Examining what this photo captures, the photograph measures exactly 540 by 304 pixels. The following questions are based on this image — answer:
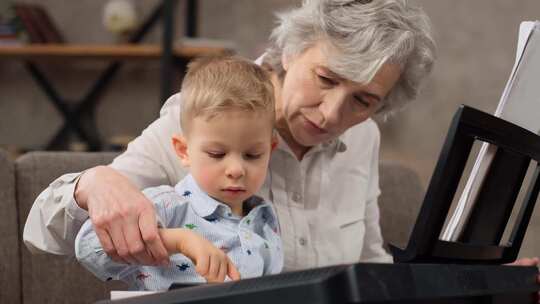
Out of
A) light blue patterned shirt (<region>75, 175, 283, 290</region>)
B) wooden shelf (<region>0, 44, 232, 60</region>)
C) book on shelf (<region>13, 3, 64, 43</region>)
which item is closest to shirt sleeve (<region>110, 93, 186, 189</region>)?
light blue patterned shirt (<region>75, 175, 283, 290</region>)

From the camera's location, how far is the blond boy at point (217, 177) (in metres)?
1.22

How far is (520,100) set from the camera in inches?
45.1

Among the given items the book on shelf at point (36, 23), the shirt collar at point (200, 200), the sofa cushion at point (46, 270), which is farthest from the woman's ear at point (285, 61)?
the book on shelf at point (36, 23)

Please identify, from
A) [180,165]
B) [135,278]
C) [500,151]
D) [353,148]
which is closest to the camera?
[500,151]

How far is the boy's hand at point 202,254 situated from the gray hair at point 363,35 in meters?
0.56

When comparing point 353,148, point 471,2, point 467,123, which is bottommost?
point 353,148

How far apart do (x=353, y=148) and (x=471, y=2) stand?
255cm

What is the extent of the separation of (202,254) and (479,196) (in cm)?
36

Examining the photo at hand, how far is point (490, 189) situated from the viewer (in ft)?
3.49

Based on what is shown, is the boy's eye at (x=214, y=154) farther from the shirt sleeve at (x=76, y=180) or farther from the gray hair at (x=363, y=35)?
the gray hair at (x=363, y=35)

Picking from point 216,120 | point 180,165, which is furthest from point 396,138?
point 216,120

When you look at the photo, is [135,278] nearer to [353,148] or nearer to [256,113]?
[256,113]

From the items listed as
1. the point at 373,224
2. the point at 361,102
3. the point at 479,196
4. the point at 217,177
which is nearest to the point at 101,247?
the point at 217,177

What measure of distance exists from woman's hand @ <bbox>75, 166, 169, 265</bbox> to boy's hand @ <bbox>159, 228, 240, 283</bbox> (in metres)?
0.02
